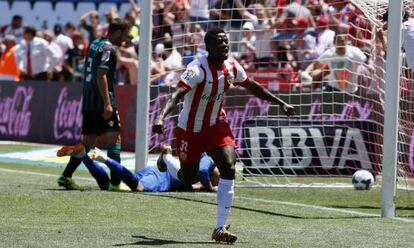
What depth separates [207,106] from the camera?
10.9 meters

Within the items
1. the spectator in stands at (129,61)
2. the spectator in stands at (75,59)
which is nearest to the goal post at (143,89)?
the spectator in stands at (129,61)

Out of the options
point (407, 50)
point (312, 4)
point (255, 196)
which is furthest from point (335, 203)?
point (312, 4)

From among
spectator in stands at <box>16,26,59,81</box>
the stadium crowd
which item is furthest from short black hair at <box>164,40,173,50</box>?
spectator in stands at <box>16,26,59,81</box>

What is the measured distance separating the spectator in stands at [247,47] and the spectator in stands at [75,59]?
22.9 feet

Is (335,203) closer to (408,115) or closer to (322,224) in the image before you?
(408,115)

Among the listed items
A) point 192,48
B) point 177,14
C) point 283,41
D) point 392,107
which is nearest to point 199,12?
point 177,14

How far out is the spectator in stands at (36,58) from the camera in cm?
2620

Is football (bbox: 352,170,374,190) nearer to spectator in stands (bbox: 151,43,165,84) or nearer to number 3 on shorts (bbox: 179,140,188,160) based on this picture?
spectator in stands (bbox: 151,43,165,84)

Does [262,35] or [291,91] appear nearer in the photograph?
[262,35]

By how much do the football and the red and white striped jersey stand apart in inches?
194

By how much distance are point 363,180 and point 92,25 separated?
1216cm

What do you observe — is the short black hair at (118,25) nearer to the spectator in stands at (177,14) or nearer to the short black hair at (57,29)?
the spectator in stands at (177,14)

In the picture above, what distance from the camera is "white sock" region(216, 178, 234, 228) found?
10172mm

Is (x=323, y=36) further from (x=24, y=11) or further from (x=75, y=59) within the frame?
(x=24, y=11)
